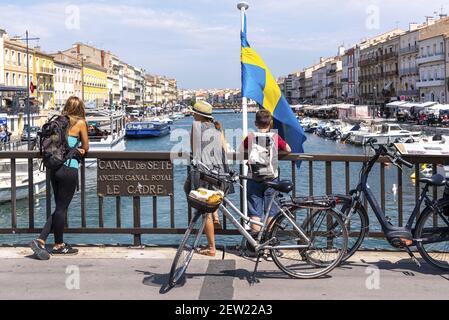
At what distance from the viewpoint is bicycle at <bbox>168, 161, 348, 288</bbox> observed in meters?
Answer: 6.11

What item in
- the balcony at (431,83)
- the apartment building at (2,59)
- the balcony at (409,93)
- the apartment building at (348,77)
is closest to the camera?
the apartment building at (2,59)

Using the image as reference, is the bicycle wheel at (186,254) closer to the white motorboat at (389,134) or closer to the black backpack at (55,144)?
the black backpack at (55,144)

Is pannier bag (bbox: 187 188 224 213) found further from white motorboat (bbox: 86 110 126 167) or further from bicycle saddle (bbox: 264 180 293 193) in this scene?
white motorboat (bbox: 86 110 126 167)

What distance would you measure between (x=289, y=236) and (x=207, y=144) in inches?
53.3

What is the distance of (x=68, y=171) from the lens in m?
7.01

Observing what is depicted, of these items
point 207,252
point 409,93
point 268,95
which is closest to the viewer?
point 207,252

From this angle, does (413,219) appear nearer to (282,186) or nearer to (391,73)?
(282,186)

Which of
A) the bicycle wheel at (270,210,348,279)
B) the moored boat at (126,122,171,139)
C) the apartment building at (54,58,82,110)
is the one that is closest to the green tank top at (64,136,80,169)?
the bicycle wheel at (270,210,348,279)

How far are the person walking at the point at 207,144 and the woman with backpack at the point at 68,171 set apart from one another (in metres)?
1.21

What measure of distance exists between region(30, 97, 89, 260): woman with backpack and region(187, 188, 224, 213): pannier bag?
177 cm

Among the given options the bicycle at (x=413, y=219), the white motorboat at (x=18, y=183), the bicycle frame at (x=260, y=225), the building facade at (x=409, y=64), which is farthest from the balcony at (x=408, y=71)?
the bicycle frame at (x=260, y=225)

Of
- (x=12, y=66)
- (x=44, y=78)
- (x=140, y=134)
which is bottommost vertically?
(x=140, y=134)

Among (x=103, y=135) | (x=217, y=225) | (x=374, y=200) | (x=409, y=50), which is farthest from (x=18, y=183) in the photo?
(x=409, y=50)

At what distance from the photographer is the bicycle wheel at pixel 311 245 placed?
20.2ft
